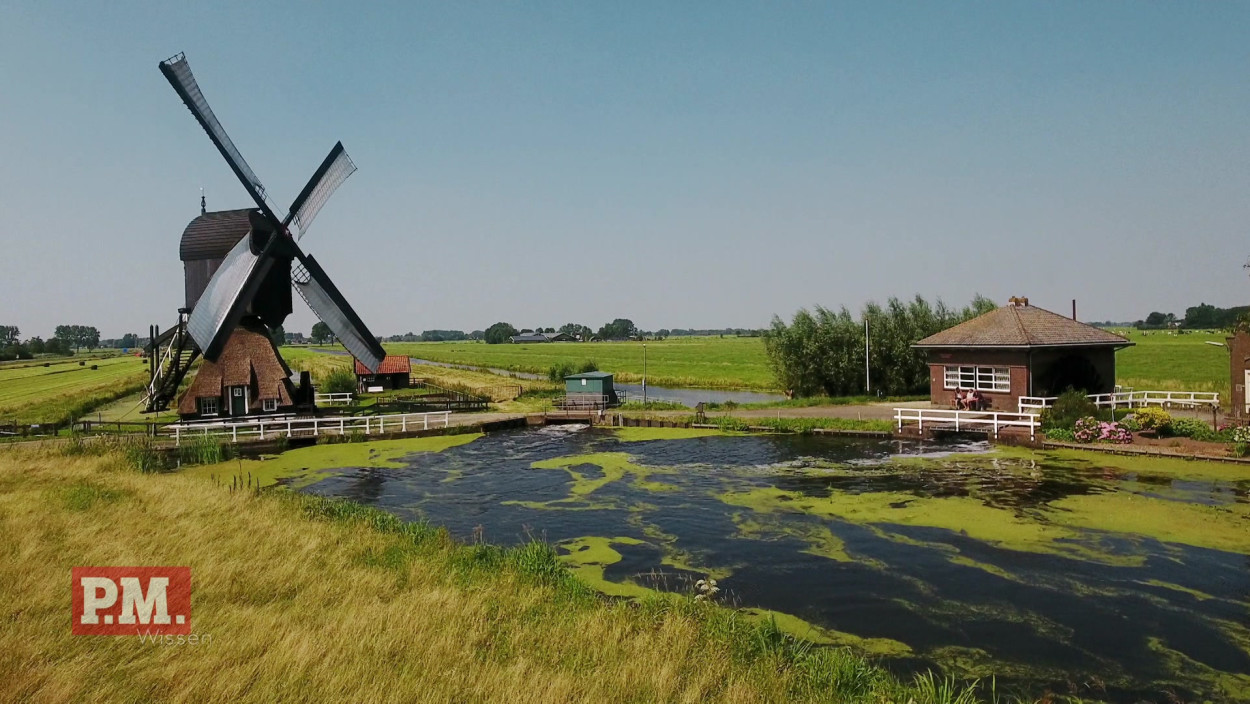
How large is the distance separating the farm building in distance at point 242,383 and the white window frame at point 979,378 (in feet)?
98.8

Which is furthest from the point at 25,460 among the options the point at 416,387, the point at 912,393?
the point at 912,393

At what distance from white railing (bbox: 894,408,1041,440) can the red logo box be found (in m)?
25.0

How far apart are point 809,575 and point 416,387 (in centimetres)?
4770

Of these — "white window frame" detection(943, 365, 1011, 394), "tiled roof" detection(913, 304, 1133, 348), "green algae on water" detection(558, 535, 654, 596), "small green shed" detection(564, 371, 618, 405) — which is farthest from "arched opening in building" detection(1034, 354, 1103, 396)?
"green algae on water" detection(558, 535, 654, 596)

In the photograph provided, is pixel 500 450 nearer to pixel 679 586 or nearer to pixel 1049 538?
pixel 679 586

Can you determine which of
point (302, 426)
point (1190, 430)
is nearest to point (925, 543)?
point (1190, 430)

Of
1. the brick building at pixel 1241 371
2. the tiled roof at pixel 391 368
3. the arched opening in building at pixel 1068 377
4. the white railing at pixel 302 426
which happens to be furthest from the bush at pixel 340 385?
A: the brick building at pixel 1241 371

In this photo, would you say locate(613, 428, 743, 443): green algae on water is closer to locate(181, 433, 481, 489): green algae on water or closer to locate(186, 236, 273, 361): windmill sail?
locate(181, 433, 481, 489): green algae on water

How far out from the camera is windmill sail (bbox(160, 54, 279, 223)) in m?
31.8

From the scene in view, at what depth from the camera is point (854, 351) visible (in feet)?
145

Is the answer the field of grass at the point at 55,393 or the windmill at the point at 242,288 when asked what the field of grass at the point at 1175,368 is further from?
the field of grass at the point at 55,393

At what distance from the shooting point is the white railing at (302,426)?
28453mm

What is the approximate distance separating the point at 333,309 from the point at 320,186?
6.21 m

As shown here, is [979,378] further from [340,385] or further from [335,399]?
[340,385]
